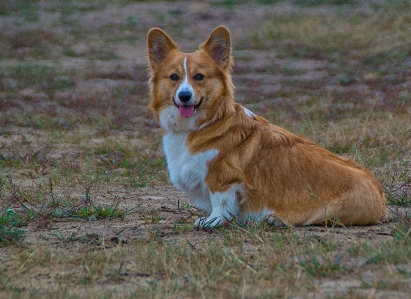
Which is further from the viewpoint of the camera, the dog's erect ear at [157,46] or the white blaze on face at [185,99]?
the dog's erect ear at [157,46]

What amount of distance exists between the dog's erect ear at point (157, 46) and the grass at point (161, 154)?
4.23 ft

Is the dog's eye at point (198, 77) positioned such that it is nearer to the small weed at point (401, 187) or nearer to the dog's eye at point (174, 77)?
the dog's eye at point (174, 77)

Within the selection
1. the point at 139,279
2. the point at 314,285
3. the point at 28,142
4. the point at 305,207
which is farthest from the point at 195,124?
the point at 28,142

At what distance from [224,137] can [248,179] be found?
392mm

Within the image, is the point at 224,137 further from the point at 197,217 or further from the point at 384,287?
the point at 384,287

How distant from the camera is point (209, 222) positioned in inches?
216

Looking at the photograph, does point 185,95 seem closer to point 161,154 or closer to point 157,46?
point 157,46

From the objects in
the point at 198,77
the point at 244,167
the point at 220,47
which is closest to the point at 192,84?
the point at 198,77

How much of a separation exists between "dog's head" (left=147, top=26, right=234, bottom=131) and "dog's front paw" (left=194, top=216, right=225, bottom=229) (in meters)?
0.76

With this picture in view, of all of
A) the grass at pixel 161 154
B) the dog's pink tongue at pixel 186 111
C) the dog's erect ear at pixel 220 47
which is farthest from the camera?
the dog's erect ear at pixel 220 47

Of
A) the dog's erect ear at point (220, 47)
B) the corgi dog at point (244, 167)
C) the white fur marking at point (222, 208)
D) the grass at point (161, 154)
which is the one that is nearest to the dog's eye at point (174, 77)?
the corgi dog at point (244, 167)

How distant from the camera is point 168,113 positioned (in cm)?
573

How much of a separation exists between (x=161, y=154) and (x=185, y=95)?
10.1 ft

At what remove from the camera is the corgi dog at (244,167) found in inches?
216
